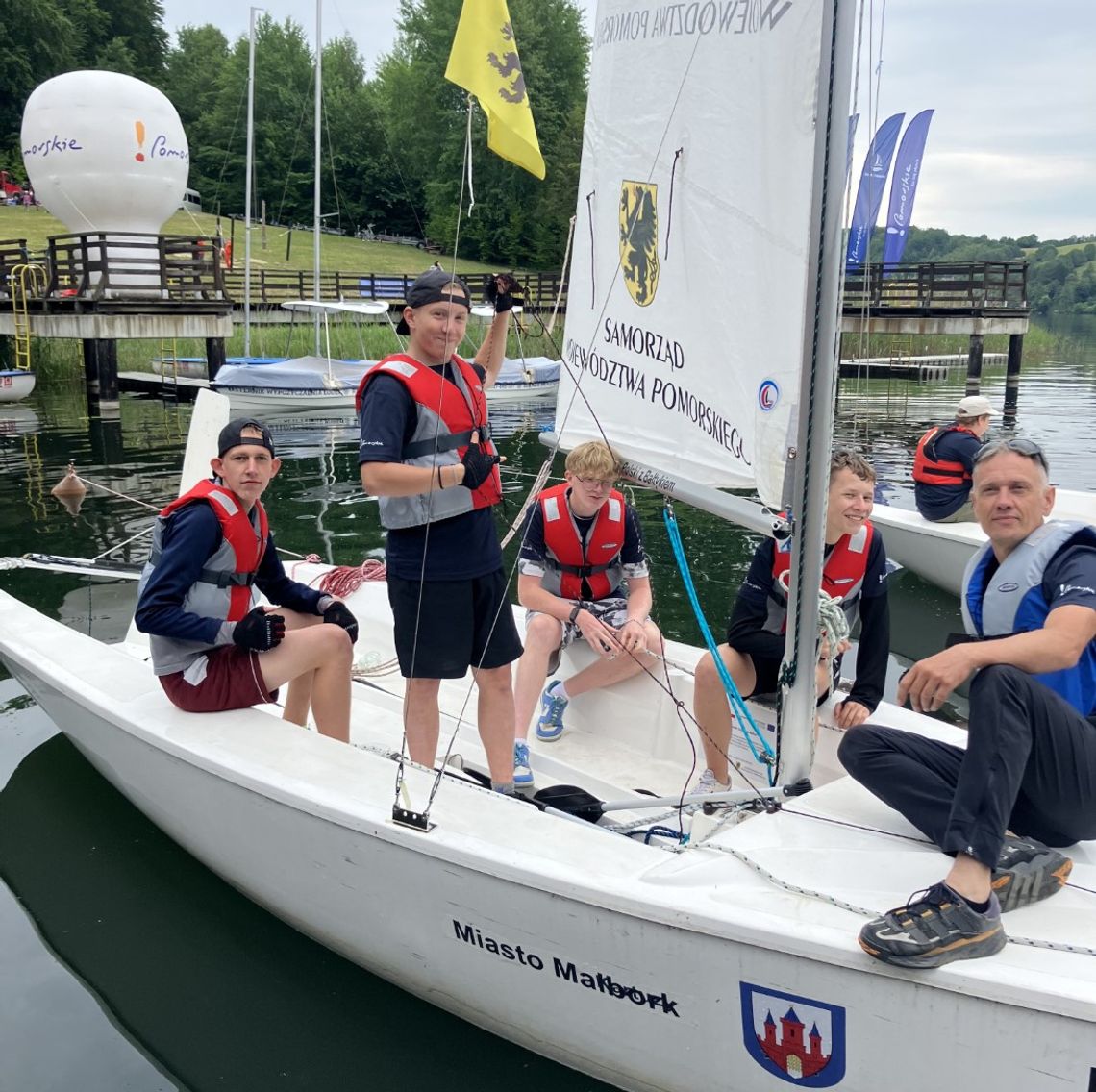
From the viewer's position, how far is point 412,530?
9.38ft

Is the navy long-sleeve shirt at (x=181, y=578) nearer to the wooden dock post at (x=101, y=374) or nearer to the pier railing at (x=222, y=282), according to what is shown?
the pier railing at (x=222, y=282)

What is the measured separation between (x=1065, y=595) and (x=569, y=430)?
1.57 metres

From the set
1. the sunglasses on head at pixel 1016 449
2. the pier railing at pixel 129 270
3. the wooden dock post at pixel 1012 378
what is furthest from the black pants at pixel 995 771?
the wooden dock post at pixel 1012 378

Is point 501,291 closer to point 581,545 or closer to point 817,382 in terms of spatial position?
point 817,382

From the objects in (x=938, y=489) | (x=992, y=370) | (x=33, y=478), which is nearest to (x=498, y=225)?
(x=992, y=370)

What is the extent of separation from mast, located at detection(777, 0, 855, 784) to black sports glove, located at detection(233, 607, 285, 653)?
1496 mm

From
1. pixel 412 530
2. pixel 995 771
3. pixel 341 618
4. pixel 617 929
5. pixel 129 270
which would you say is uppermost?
pixel 129 270

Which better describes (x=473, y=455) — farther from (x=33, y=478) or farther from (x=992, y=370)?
(x=992, y=370)

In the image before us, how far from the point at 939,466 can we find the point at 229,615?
18.1ft

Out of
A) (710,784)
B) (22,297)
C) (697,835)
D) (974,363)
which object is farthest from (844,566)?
(974,363)

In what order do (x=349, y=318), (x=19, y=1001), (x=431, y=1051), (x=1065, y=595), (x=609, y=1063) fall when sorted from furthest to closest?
(x=349, y=318), (x=19, y=1001), (x=431, y=1051), (x=609, y=1063), (x=1065, y=595)

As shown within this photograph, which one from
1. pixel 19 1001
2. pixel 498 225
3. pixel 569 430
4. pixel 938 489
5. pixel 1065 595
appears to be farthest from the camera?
pixel 498 225

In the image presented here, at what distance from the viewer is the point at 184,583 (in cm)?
299

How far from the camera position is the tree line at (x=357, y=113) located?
29812 mm
